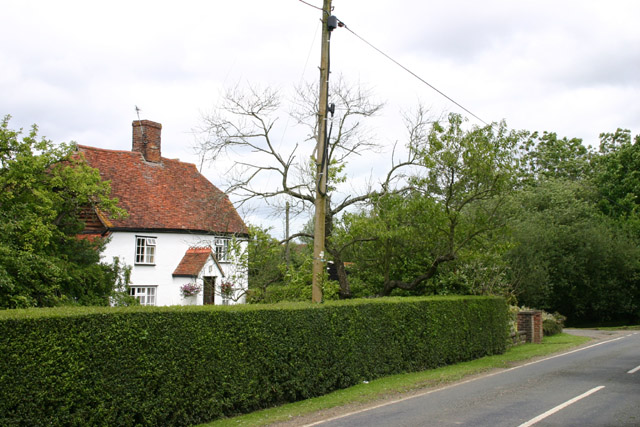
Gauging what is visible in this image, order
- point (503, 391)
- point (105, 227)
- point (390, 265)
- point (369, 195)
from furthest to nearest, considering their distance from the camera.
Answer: point (105, 227) → point (390, 265) → point (369, 195) → point (503, 391)

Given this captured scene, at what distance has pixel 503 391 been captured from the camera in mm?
12922

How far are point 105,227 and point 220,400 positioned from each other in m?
19.8

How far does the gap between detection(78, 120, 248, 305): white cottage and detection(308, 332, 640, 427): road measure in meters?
16.5

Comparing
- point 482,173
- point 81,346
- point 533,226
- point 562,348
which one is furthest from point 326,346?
point 533,226

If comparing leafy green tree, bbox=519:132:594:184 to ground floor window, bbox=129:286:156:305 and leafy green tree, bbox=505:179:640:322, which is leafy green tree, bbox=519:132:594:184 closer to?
leafy green tree, bbox=505:179:640:322

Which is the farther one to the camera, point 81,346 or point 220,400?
point 220,400

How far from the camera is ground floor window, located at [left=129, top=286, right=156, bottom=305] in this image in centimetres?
2967

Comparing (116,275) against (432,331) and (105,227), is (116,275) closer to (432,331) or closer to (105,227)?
(105,227)

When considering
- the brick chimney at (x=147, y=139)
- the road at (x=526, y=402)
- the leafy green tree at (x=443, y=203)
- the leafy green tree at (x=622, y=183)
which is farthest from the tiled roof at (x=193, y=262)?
the leafy green tree at (x=622, y=183)

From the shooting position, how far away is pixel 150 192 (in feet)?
105

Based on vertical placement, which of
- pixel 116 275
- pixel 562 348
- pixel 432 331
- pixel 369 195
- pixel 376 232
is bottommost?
pixel 562 348

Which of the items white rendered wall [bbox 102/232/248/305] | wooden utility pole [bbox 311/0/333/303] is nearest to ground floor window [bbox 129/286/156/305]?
white rendered wall [bbox 102/232/248/305]

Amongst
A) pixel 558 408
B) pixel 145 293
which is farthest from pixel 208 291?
pixel 558 408

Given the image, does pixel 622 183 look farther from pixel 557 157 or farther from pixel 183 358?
pixel 183 358
